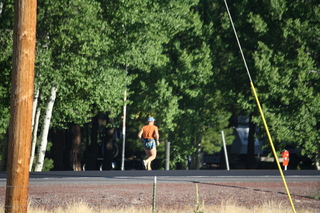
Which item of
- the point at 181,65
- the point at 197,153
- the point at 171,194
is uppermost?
the point at 181,65

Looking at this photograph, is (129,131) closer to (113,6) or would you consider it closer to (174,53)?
(174,53)

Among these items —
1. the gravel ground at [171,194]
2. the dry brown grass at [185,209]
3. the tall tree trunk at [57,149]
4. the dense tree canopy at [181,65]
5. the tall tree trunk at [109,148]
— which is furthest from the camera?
the tall tree trunk at [109,148]

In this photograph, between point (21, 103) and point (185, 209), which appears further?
point (185, 209)

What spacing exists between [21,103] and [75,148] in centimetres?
3089

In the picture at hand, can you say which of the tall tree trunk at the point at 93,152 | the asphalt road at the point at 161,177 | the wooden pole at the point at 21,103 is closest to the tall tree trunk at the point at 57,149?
the tall tree trunk at the point at 93,152

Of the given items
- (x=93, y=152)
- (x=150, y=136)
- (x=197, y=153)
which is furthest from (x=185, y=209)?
(x=93, y=152)

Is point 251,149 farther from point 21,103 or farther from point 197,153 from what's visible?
point 21,103

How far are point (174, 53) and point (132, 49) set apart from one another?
29.2 ft

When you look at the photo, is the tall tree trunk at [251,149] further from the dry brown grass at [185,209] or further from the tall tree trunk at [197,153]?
the dry brown grass at [185,209]

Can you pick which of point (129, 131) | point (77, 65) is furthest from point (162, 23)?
point (129, 131)

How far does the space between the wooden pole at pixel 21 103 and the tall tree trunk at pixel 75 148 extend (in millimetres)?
29851

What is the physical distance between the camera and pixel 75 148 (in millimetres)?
41219

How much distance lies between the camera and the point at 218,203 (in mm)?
16609

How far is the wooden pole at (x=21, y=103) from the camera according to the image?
10594 mm
